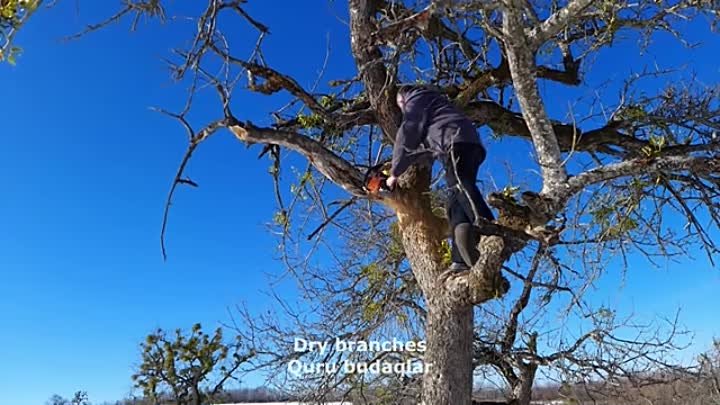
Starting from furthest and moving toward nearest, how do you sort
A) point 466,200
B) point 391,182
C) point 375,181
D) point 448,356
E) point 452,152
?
point 375,181 → point 391,182 → point 448,356 → point 466,200 → point 452,152

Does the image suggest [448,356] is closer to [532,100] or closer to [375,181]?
[375,181]

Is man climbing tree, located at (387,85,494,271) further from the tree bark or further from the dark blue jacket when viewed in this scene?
the tree bark

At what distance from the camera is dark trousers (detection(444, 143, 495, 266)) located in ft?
10.1

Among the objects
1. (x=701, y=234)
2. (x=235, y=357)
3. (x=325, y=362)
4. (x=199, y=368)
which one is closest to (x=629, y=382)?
(x=701, y=234)

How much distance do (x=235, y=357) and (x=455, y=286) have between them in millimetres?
4528

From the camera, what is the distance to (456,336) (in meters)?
3.37

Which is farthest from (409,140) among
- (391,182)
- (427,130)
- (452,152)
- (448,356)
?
(448,356)

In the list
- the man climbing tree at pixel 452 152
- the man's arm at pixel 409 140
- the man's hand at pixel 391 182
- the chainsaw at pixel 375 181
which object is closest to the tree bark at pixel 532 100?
Result: the man climbing tree at pixel 452 152

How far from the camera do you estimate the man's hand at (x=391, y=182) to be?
3.50 metres

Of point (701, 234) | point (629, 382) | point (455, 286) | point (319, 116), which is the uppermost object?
point (319, 116)

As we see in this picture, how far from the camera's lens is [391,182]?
353 cm

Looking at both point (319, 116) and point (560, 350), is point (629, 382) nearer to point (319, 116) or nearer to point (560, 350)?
point (560, 350)

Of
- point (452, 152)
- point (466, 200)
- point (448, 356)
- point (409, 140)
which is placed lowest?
point (448, 356)

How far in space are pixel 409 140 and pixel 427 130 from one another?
0.37 ft
